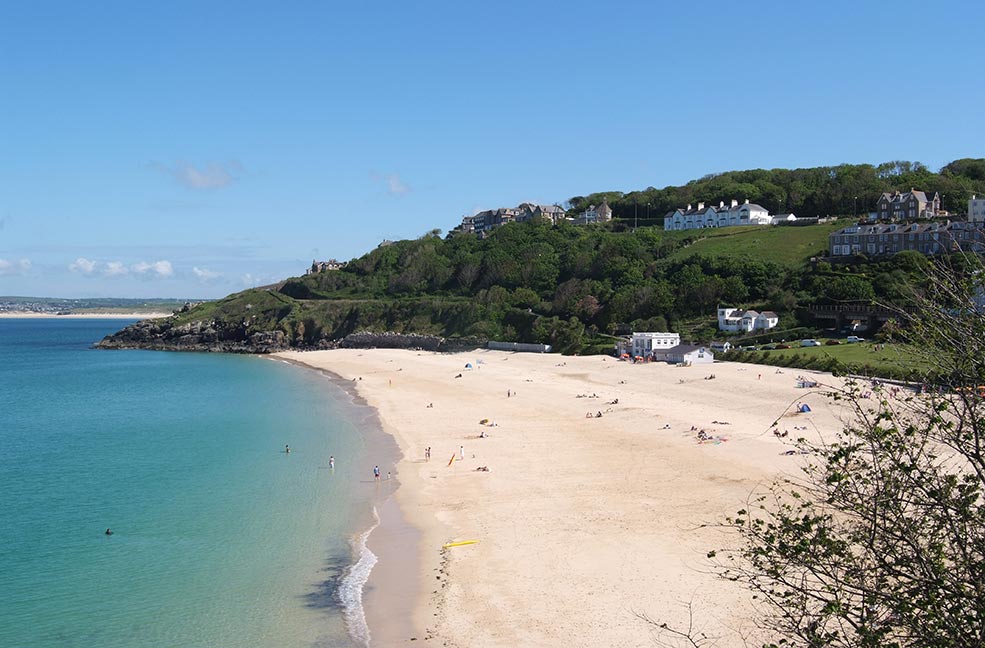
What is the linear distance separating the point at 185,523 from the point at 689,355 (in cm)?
3808

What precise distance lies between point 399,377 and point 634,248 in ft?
122

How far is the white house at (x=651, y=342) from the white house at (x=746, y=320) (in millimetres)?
5409

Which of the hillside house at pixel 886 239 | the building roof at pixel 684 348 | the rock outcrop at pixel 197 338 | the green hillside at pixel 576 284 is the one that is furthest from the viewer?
the rock outcrop at pixel 197 338

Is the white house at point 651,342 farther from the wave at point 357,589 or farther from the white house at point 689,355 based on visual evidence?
the wave at point 357,589

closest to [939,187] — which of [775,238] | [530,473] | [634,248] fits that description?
[775,238]

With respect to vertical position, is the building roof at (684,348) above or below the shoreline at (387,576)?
above

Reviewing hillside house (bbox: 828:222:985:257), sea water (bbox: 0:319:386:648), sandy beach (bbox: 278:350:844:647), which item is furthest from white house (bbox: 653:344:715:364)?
hillside house (bbox: 828:222:985:257)

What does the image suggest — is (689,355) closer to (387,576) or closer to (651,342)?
(651,342)

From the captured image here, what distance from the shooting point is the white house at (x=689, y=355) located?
52719 millimetres

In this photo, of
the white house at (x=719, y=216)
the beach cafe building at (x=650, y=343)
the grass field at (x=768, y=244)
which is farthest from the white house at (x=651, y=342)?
the white house at (x=719, y=216)

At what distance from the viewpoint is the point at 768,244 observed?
80.6 meters

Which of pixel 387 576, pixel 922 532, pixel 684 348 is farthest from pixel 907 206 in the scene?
pixel 922 532

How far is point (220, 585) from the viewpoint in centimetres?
1847

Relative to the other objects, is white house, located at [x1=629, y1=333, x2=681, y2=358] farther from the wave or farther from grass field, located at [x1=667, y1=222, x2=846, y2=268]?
the wave
